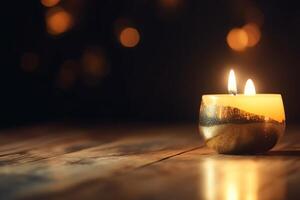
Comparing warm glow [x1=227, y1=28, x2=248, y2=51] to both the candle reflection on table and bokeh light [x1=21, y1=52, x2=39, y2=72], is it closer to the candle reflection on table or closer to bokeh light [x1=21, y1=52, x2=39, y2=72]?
bokeh light [x1=21, y1=52, x2=39, y2=72]

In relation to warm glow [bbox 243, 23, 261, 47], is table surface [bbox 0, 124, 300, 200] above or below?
below

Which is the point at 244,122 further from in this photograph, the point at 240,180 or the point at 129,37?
the point at 129,37

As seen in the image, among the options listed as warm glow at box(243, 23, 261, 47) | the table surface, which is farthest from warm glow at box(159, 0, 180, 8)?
the table surface

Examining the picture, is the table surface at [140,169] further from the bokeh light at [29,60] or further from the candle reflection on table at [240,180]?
the bokeh light at [29,60]

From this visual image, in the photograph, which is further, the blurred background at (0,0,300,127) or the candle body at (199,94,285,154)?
the blurred background at (0,0,300,127)

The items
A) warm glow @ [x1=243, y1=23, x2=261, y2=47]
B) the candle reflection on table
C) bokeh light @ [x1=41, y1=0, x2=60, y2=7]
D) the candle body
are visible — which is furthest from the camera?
bokeh light @ [x1=41, y1=0, x2=60, y2=7]

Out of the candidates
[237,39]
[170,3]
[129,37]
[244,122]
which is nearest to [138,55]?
[129,37]

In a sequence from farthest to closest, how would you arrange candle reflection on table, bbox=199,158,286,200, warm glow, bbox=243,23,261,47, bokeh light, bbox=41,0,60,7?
1. bokeh light, bbox=41,0,60,7
2. warm glow, bbox=243,23,261,47
3. candle reflection on table, bbox=199,158,286,200

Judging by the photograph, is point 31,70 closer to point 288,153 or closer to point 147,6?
point 147,6
